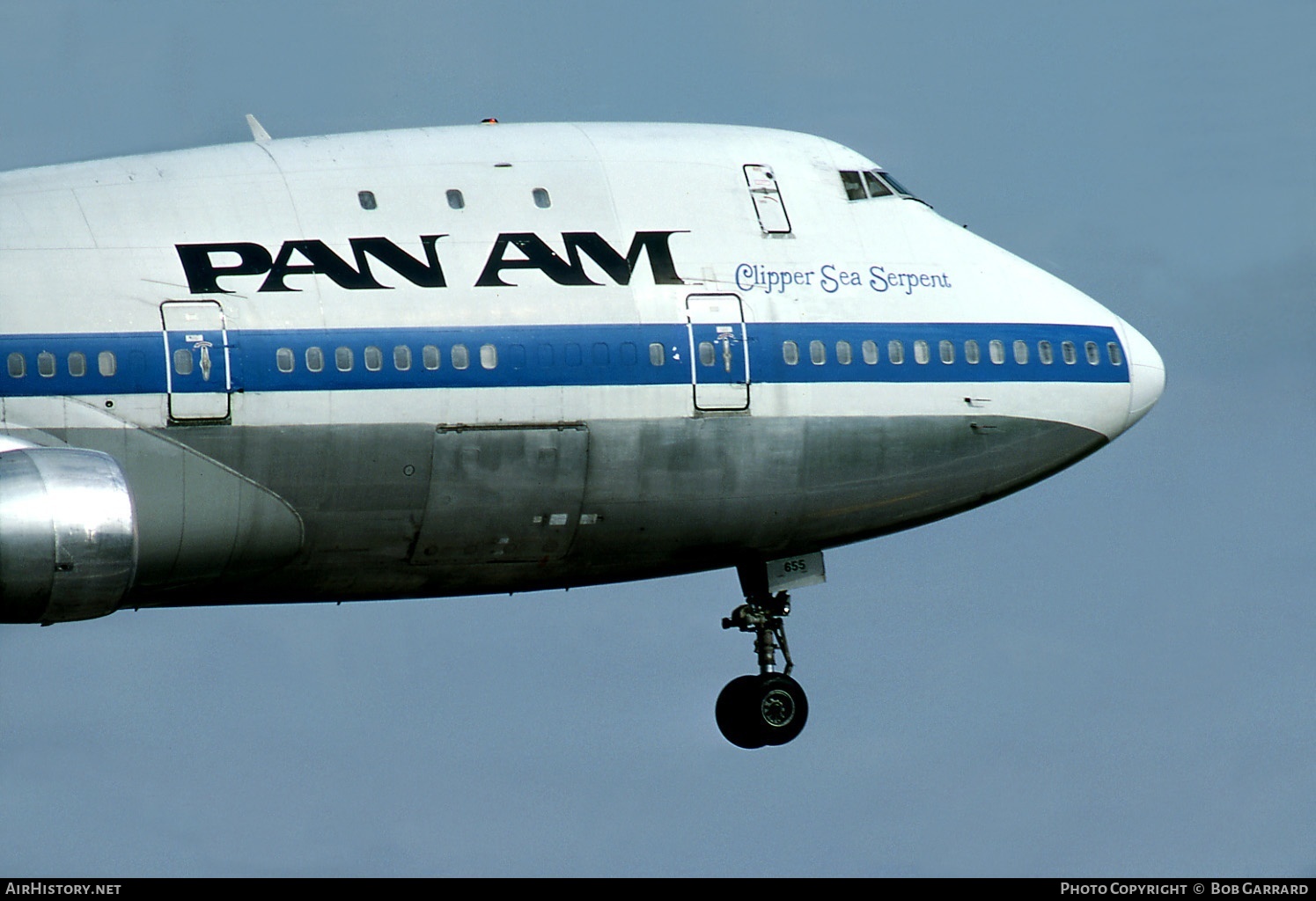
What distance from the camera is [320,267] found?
40.0m

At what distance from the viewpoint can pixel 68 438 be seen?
38.5 m

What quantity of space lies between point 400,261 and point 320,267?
3.65 feet

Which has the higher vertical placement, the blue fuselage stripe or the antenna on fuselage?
the antenna on fuselage

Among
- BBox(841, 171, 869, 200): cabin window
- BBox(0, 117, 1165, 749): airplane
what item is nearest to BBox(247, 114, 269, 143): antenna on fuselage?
BBox(0, 117, 1165, 749): airplane

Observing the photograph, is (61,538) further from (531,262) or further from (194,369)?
(531,262)

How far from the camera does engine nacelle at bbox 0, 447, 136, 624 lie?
120 ft

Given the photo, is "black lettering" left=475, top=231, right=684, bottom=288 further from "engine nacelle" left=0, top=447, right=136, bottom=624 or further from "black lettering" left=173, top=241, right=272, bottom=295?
"engine nacelle" left=0, top=447, right=136, bottom=624

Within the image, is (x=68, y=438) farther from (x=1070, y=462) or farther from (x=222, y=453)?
(x=1070, y=462)

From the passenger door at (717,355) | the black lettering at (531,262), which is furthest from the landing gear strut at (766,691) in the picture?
the black lettering at (531,262)

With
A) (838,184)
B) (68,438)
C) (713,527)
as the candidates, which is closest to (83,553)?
(68,438)

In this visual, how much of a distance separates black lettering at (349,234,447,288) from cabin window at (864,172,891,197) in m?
7.42

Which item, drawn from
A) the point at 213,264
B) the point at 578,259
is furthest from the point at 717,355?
A: the point at 213,264

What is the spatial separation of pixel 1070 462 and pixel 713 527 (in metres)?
6.00
